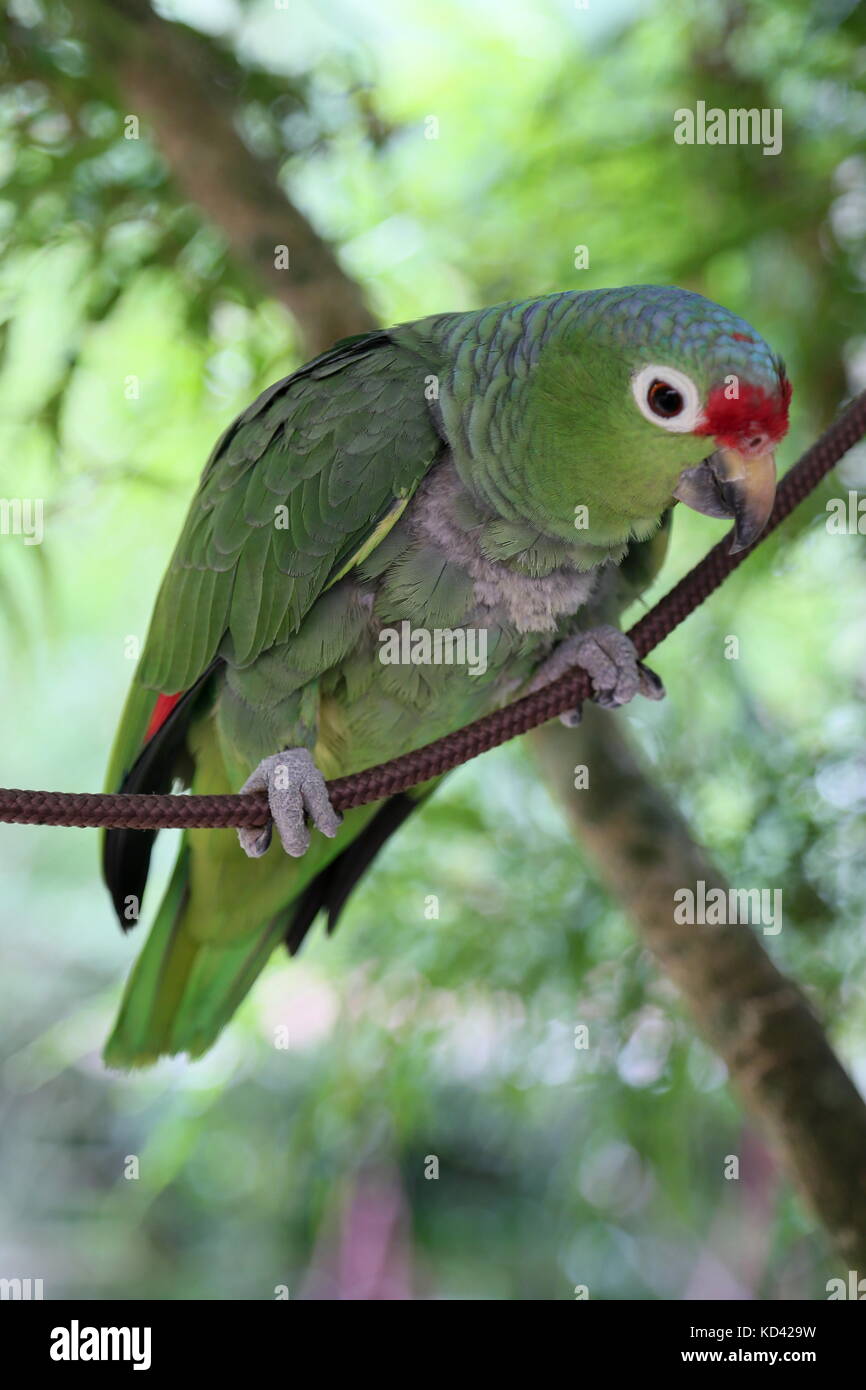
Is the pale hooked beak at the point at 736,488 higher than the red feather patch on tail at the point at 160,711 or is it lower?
higher

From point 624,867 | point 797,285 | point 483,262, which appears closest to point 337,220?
point 483,262

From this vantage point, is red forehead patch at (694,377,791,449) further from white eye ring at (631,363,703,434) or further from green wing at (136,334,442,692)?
green wing at (136,334,442,692)

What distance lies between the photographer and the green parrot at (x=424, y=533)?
48.4 inches

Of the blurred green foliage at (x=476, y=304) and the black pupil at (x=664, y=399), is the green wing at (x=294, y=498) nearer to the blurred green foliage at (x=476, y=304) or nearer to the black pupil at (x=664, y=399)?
the black pupil at (x=664, y=399)

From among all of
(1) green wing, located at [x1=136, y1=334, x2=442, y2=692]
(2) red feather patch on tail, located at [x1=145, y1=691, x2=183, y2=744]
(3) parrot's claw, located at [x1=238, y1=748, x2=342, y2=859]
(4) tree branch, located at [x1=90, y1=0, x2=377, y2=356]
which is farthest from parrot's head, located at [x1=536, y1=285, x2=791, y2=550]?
(4) tree branch, located at [x1=90, y1=0, x2=377, y2=356]

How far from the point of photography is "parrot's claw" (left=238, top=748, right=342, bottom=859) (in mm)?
1379

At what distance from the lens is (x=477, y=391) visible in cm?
138

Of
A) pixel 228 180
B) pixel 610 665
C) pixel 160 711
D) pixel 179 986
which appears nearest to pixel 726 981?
pixel 610 665

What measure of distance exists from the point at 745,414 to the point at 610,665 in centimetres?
43

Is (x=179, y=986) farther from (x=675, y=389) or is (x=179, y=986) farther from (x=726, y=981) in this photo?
(x=675, y=389)

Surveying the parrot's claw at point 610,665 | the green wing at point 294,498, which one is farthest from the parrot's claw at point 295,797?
the parrot's claw at point 610,665

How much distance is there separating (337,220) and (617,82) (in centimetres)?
67

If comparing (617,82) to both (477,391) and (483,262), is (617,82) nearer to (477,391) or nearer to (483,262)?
(483,262)

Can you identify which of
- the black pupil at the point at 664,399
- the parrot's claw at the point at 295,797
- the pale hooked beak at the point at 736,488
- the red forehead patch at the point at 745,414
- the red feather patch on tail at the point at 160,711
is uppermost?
the black pupil at the point at 664,399
